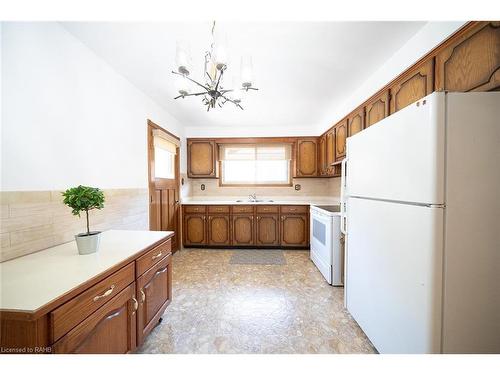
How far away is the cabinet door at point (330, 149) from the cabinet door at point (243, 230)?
1600mm

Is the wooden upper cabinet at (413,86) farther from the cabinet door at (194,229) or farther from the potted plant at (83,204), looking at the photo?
the cabinet door at (194,229)

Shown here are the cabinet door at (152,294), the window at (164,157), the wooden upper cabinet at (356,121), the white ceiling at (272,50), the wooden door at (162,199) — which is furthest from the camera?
the window at (164,157)

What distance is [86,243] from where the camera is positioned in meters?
1.10

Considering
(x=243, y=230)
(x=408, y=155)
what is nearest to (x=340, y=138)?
(x=408, y=155)

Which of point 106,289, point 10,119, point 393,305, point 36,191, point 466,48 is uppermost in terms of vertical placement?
point 466,48

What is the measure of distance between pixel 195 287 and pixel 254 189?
2.23m

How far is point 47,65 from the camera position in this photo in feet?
3.99

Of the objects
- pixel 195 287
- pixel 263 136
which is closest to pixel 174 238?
pixel 195 287

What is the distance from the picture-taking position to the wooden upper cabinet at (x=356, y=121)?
2037 mm

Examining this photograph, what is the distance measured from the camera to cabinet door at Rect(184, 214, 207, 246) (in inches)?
134

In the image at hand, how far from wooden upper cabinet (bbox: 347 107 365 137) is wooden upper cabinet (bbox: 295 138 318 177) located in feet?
3.87

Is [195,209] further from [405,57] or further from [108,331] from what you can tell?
[405,57]

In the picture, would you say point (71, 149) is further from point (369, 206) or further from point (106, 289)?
point (369, 206)

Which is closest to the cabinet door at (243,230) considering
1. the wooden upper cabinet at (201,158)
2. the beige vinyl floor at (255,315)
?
the beige vinyl floor at (255,315)
